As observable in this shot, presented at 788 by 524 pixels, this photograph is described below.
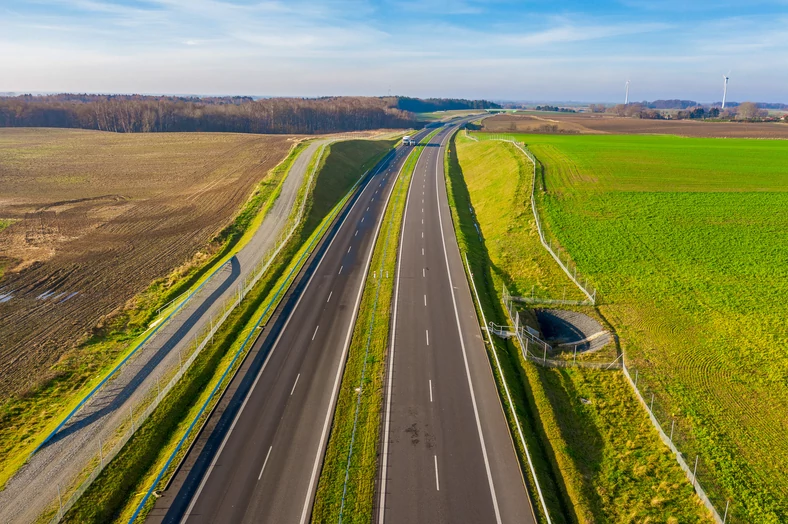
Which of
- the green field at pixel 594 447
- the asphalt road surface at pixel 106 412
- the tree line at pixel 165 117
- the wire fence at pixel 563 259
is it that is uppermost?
the tree line at pixel 165 117

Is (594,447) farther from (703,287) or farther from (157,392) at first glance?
(157,392)

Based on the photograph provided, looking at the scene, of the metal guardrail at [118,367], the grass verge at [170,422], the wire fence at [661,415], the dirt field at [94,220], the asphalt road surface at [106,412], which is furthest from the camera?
the dirt field at [94,220]

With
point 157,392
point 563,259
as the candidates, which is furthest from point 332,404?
point 563,259

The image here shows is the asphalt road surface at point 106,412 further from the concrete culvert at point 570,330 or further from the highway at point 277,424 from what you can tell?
the concrete culvert at point 570,330

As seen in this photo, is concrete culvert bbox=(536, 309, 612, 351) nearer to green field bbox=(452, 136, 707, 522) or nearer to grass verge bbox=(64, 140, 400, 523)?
green field bbox=(452, 136, 707, 522)

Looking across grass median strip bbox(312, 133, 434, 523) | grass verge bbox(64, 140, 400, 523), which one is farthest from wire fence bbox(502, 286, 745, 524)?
grass verge bbox(64, 140, 400, 523)

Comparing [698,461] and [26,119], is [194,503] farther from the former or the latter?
[26,119]

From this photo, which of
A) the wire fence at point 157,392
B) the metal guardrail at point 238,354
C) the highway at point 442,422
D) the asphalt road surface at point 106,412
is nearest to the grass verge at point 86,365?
the asphalt road surface at point 106,412
